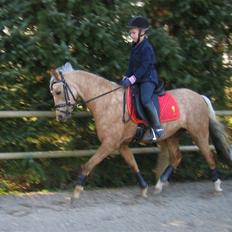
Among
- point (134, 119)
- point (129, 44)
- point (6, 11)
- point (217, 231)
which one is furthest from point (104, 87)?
point (217, 231)

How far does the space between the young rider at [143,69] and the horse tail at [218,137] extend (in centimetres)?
114

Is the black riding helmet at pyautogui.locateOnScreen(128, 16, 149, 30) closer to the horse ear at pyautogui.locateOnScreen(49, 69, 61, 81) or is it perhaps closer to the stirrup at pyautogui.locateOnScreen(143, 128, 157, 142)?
the horse ear at pyautogui.locateOnScreen(49, 69, 61, 81)

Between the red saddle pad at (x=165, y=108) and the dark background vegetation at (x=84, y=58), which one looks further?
the dark background vegetation at (x=84, y=58)

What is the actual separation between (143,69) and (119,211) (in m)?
1.86

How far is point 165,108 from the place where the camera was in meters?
7.92

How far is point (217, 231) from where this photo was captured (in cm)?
640

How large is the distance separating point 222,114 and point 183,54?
1148 mm

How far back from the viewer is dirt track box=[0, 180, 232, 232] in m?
6.47

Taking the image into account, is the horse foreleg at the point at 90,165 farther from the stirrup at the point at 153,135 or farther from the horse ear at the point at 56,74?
the horse ear at the point at 56,74

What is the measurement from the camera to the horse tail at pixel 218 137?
851cm

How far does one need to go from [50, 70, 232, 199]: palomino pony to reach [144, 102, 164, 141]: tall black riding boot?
24 centimetres

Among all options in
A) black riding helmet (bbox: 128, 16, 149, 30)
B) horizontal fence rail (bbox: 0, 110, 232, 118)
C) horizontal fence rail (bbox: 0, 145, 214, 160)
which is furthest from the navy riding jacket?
horizontal fence rail (bbox: 0, 145, 214, 160)

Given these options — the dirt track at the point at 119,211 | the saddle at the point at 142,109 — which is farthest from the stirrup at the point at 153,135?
the dirt track at the point at 119,211

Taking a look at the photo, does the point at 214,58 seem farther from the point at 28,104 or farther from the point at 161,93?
the point at 28,104
